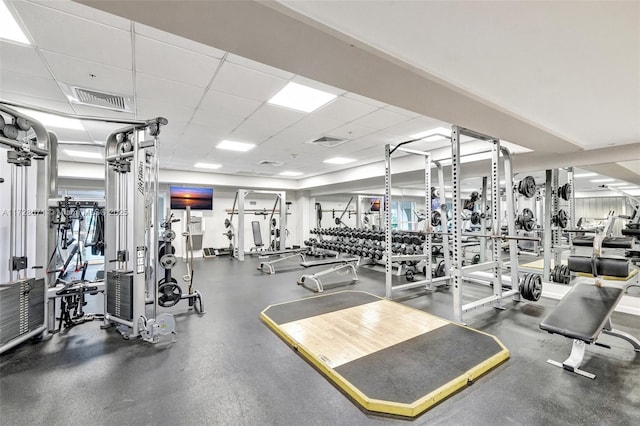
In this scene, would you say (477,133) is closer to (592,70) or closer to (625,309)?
(592,70)

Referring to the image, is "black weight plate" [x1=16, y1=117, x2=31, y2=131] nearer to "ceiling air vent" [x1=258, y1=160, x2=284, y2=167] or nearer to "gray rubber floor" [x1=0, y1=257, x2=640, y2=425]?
"gray rubber floor" [x1=0, y1=257, x2=640, y2=425]

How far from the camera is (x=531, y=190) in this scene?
407 centimetres

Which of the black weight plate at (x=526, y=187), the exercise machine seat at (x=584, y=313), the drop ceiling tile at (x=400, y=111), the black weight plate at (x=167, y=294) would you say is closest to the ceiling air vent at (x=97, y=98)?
the black weight plate at (x=167, y=294)

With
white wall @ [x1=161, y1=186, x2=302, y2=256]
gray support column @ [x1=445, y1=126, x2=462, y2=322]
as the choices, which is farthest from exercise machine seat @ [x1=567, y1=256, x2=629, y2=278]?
white wall @ [x1=161, y1=186, x2=302, y2=256]

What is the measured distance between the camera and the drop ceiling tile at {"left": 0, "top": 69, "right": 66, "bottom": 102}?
8.38 ft

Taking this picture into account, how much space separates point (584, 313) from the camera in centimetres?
219

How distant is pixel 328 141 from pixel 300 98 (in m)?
1.80

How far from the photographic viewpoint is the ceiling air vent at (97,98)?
283cm

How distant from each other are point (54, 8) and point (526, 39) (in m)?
2.98

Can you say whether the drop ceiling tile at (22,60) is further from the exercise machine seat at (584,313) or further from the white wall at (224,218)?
the white wall at (224,218)

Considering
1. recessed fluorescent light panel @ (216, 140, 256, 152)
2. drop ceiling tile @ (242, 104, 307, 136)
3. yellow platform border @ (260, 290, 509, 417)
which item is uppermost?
recessed fluorescent light panel @ (216, 140, 256, 152)

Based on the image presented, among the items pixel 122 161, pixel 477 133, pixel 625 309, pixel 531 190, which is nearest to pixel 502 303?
pixel 625 309

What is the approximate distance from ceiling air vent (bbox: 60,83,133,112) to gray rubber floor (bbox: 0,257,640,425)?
2.64 metres

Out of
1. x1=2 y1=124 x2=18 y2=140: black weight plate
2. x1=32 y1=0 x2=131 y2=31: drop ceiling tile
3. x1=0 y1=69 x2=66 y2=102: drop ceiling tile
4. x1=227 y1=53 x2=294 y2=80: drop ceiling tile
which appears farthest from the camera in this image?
x1=0 y1=69 x2=66 y2=102: drop ceiling tile
